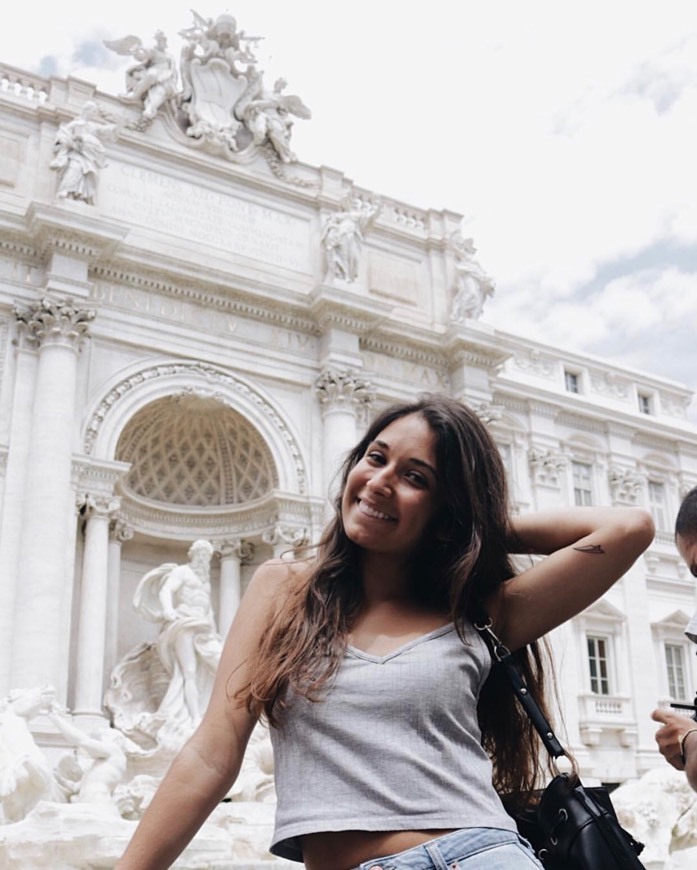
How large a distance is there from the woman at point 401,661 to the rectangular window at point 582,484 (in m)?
23.6

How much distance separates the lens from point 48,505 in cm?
1667

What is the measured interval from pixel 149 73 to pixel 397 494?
2096 cm

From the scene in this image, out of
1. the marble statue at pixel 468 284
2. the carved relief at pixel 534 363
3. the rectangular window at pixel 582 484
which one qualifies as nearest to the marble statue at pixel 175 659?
the marble statue at pixel 468 284

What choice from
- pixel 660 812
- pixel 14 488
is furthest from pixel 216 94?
pixel 660 812

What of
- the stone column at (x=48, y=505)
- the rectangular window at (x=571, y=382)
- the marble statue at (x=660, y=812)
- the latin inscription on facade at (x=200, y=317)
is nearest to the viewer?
the marble statue at (x=660, y=812)

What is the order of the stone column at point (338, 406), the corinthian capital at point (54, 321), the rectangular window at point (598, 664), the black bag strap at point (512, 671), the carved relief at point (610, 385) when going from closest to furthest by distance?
the black bag strap at point (512, 671)
the corinthian capital at point (54, 321)
the stone column at point (338, 406)
the rectangular window at point (598, 664)
the carved relief at point (610, 385)

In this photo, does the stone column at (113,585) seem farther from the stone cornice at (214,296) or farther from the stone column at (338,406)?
the stone cornice at (214,296)

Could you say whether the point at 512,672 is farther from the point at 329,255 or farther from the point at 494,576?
the point at 329,255

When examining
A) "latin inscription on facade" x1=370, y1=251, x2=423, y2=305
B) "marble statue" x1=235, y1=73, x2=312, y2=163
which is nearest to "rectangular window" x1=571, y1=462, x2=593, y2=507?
"latin inscription on facade" x1=370, y1=251, x2=423, y2=305

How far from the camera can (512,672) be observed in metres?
2.11

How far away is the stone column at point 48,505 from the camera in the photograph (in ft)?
52.1

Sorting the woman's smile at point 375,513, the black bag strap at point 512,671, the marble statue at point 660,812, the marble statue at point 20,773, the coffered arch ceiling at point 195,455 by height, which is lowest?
the marble statue at point 660,812

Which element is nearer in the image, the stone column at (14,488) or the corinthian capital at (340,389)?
the stone column at (14,488)

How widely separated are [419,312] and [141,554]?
8395 millimetres
